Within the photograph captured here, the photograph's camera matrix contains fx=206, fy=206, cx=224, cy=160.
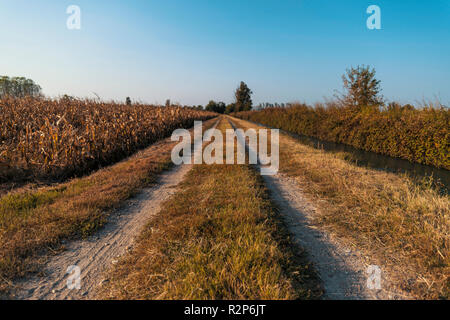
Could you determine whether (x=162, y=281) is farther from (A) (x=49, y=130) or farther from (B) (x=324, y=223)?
(A) (x=49, y=130)

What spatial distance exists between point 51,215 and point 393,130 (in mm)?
14667

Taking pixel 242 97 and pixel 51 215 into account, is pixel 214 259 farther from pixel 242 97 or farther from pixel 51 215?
pixel 242 97

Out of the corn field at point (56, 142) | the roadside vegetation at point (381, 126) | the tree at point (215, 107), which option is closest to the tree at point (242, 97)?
the tree at point (215, 107)

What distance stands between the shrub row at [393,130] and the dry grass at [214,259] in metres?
9.70

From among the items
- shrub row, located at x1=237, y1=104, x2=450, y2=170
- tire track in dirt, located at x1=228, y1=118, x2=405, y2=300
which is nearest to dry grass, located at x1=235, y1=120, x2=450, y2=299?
tire track in dirt, located at x1=228, y1=118, x2=405, y2=300

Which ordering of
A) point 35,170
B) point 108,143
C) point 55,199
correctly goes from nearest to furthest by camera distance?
point 55,199 < point 35,170 < point 108,143

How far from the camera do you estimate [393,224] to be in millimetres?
3535

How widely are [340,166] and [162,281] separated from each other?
22.6 ft

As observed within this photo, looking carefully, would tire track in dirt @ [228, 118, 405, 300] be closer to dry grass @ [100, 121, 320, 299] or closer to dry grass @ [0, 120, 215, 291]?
dry grass @ [100, 121, 320, 299]

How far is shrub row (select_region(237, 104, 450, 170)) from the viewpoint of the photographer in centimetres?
895

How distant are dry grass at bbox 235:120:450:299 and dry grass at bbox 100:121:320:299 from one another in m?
1.13
